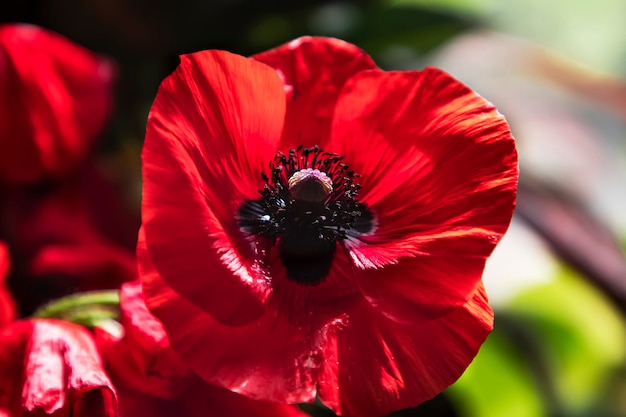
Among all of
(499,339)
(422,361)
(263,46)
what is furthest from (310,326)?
(263,46)

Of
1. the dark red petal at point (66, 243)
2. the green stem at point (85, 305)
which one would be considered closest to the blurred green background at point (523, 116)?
the dark red petal at point (66, 243)

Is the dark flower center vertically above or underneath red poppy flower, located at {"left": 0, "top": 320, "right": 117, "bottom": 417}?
above

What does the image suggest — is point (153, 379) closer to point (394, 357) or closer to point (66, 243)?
point (394, 357)

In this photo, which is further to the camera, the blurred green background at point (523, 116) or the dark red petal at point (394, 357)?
the blurred green background at point (523, 116)

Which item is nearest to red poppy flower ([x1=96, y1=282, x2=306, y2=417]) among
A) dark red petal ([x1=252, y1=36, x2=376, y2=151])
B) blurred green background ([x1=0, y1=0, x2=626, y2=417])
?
dark red petal ([x1=252, y1=36, x2=376, y2=151])

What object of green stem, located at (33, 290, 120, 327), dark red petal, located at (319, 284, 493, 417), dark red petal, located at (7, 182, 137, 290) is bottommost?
dark red petal, located at (7, 182, 137, 290)

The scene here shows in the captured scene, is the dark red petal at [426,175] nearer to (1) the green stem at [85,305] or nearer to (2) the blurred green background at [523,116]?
(1) the green stem at [85,305]

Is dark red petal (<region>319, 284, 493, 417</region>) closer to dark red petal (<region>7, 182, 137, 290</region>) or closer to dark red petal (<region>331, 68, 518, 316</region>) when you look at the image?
dark red petal (<region>331, 68, 518, 316</region>)
